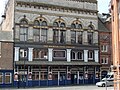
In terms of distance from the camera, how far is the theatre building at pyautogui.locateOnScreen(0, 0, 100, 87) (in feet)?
181

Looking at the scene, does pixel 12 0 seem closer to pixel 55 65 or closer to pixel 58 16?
pixel 58 16

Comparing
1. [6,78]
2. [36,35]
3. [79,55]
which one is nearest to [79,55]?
[79,55]

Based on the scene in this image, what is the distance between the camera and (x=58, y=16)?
59500 millimetres

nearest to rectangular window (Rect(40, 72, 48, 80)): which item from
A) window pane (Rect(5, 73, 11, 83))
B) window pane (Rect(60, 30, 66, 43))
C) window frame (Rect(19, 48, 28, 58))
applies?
window frame (Rect(19, 48, 28, 58))

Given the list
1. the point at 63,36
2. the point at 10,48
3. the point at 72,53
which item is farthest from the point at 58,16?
the point at 10,48

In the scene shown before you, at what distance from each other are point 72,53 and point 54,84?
752 cm

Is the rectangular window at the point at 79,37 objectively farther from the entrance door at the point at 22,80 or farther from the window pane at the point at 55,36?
the entrance door at the point at 22,80

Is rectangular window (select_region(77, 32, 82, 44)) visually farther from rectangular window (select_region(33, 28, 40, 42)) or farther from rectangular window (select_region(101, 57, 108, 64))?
rectangular window (select_region(33, 28, 40, 42))

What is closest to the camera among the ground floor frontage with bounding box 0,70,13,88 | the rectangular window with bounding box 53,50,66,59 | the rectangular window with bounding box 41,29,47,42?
the ground floor frontage with bounding box 0,70,13,88

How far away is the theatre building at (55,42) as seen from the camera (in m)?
55.3

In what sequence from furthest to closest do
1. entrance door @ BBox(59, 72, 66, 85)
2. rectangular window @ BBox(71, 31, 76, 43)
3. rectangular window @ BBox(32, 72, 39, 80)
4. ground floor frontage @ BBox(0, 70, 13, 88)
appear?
rectangular window @ BBox(71, 31, 76, 43), entrance door @ BBox(59, 72, 66, 85), rectangular window @ BBox(32, 72, 39, 80), ground floor frontage @ BBox(0, 70, 13, 88)

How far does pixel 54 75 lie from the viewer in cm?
5759

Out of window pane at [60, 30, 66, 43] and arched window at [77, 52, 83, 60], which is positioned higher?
window pane at [60, 30, 66, 43]

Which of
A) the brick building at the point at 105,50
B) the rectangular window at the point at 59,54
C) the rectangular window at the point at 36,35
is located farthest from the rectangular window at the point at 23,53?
the brick building at the point at 105,50
